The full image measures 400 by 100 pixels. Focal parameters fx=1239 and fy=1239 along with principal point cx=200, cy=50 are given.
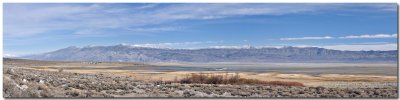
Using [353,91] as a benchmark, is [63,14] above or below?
above

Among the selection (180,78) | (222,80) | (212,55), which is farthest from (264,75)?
(180,78)

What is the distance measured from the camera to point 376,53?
21672 mm

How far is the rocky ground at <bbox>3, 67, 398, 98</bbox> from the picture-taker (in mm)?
22109

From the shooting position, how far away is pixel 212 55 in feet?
73.5

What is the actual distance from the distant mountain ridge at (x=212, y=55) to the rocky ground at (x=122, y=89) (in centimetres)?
37

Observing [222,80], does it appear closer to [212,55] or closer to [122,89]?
[212,55]

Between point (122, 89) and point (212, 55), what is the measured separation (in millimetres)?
1741

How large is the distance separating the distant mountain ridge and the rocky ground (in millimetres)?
372

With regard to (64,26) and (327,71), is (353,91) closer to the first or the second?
(327,71)

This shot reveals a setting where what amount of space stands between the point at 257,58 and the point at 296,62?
742mm

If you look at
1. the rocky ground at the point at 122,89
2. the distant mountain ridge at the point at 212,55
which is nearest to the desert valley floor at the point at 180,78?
the rocky ground at the point at 122,89

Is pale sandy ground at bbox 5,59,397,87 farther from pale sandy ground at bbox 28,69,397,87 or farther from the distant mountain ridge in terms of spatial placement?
the distant mountain ridge

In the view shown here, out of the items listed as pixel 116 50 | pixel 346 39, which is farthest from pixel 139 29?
pixel 346 39

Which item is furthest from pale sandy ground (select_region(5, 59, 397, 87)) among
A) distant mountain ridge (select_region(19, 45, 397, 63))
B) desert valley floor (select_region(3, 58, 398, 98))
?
distant mountain ridge (select_region(19, 45, 397, 63))
